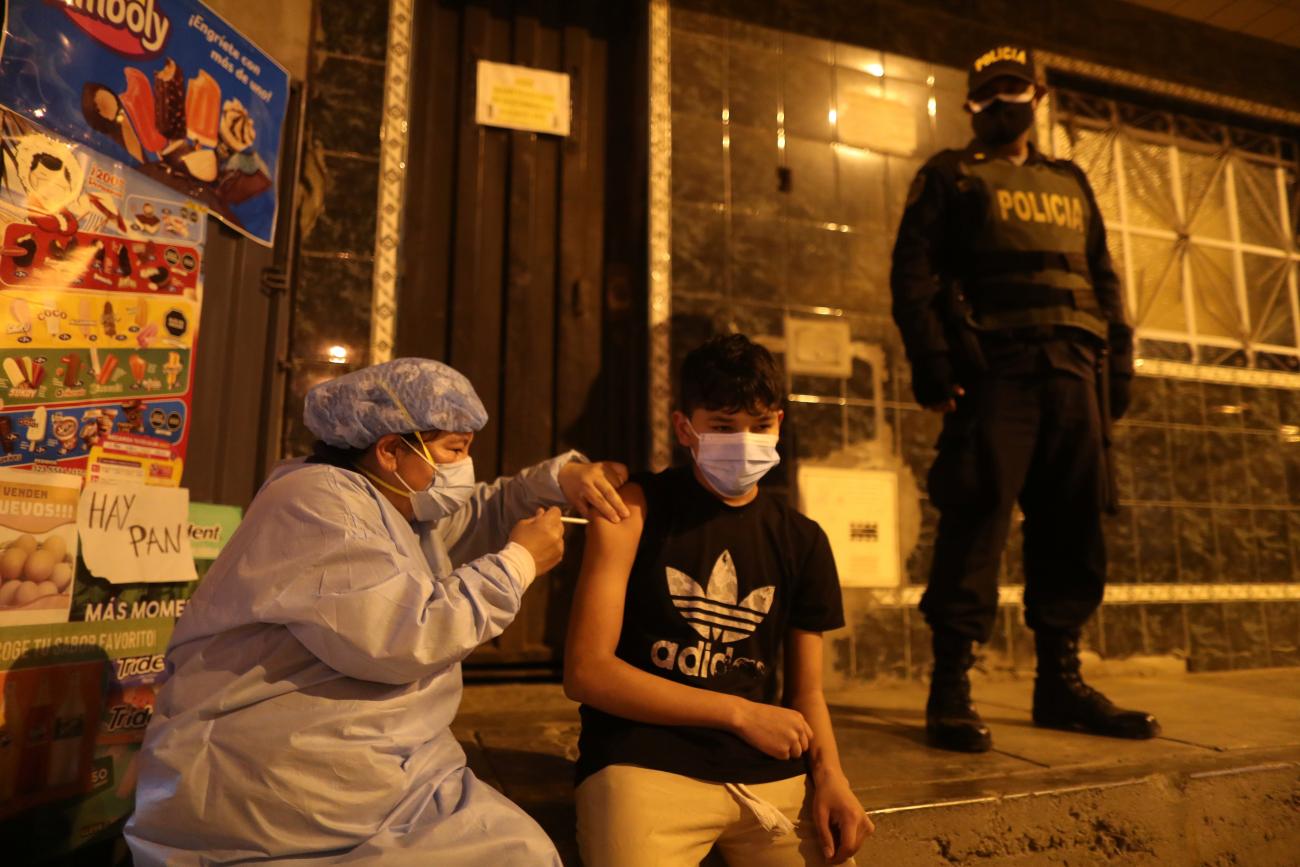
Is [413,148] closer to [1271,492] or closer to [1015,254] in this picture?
[1015,254]

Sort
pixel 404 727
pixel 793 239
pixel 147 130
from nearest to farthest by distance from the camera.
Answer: pixel 404 727 → pixel 147 130 → pixel 793 239

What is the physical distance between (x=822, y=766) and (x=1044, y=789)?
25.7 inches

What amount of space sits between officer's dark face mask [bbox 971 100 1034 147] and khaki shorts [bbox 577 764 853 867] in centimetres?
193

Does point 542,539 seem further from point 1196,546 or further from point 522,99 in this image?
point 1196,546

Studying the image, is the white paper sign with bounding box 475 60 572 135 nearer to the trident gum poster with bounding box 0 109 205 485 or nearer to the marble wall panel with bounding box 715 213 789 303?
the marble wall panel with bounding box 715 213 789 303

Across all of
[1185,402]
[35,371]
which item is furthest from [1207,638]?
[35,371]

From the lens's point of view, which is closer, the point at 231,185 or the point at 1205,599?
the point at 231,185

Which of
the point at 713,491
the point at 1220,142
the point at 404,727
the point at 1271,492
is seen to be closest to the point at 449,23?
the point at 713,491

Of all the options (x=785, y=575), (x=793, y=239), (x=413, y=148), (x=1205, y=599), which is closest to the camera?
(x=785, y=575)

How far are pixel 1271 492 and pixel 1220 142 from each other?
6.19 feet

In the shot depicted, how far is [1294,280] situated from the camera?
14.7ft

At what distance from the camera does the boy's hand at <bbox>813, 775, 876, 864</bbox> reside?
4.65 feet

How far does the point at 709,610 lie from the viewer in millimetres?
1553

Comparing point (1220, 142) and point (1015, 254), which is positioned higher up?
point (1220, 142)
